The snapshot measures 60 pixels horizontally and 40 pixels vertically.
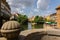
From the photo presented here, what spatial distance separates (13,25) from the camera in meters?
2.56

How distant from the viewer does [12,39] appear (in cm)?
263

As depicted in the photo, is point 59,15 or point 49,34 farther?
point 59,15

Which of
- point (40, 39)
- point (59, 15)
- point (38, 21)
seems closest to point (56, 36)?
point (40, 39)

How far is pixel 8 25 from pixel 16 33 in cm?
22

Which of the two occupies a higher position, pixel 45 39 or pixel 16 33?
pixel 16 33

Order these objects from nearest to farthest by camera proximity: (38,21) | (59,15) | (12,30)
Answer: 1. (12,30)
2. (59,15)
3. (38,21)

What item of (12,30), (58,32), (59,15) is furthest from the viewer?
(59,15)

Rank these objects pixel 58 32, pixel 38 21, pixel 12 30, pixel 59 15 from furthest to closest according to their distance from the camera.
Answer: pixel 38 21 < pixel 59 15 < pixel 58 32 < pixel 12 30

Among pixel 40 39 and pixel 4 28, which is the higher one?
pixel 4 28

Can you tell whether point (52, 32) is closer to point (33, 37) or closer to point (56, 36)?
point (56, 36)

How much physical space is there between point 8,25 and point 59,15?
10.7 metres

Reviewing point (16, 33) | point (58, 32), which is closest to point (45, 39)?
point (58, 32)

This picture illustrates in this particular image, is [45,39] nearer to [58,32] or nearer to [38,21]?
[58,32]

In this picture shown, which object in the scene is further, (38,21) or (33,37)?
(38,21)
